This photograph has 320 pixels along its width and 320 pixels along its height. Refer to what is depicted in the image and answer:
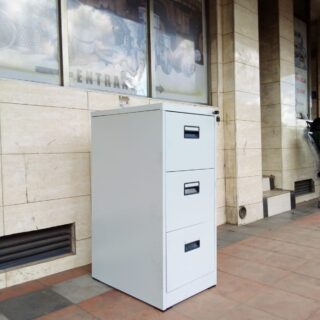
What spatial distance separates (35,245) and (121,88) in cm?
158

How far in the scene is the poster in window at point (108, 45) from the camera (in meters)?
2.91

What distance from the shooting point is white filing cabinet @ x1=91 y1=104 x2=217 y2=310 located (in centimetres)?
208

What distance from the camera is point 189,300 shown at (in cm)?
220

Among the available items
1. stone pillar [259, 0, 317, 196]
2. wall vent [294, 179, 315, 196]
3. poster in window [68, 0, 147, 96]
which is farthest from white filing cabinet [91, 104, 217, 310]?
wall vent [294, 179, 315, 196]

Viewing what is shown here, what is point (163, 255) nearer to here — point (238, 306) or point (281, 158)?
point (238, 306)

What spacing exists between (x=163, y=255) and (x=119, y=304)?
44 cm

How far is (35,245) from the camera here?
8.53ft

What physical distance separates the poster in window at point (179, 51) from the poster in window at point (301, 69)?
251 centimetres

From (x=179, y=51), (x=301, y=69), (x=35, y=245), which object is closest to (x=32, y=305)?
(x=35, y=245)

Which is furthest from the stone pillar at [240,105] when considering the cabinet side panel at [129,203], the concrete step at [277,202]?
the cabinet side panel at [129,203]

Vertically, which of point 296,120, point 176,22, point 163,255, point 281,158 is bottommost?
point 163,255

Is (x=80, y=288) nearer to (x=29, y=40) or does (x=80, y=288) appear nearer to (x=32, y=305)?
(x=32, y=305)

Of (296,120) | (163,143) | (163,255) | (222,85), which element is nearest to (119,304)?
(163,255)

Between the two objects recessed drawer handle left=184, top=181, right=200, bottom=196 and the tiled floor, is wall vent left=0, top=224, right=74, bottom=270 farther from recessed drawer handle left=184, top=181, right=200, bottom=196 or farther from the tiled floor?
recessed drawer handle left=184, top=181, right=200, bottom=196
